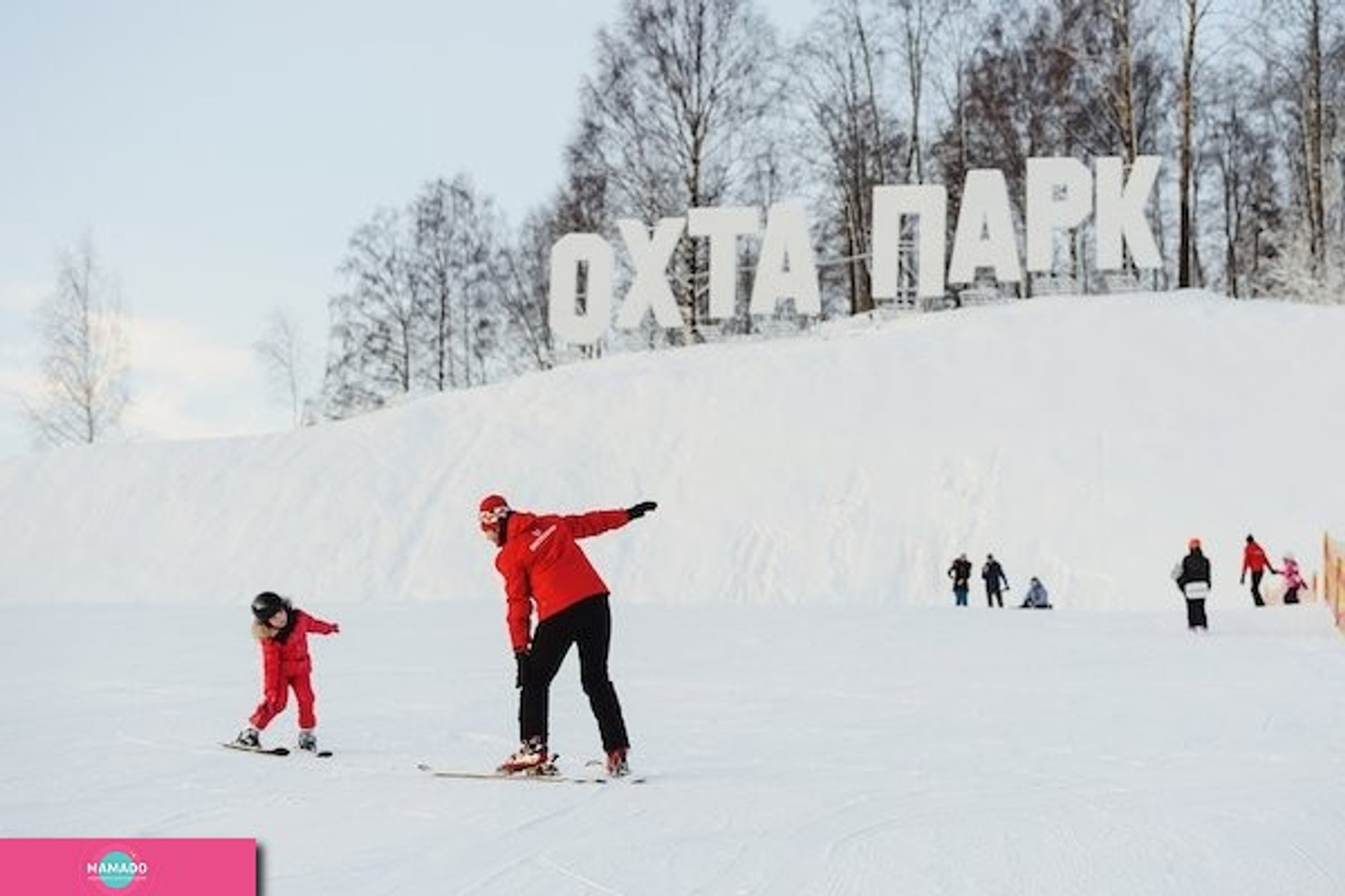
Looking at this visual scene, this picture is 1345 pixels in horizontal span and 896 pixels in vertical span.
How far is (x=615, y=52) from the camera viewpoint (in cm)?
3316

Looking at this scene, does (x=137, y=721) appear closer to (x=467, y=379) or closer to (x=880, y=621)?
(x=880, y=621)

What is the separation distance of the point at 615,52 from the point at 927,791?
2918cm

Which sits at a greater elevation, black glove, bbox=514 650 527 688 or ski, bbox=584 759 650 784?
black glove, bbox=514 650 527 688

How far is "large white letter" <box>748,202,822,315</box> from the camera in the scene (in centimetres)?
2998

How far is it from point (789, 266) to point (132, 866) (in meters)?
26.4

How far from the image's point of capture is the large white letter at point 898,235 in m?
30.0

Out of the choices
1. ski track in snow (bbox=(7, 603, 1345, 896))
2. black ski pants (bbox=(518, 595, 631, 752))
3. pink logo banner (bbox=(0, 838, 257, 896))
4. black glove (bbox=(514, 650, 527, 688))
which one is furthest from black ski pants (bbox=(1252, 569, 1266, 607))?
pink logo banner (bbox=(0, 838, 257, 896))

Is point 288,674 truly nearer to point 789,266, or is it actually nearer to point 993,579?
point 993,579

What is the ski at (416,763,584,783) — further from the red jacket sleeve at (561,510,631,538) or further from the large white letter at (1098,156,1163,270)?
the large white letter at (1098,156,1163,270)

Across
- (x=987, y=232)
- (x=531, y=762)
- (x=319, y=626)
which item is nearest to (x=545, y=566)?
(x=531, y=762)

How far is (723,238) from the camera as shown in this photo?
99.3 feet

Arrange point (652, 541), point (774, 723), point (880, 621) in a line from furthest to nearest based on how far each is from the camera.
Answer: point (652, 541) → point (880, 621) → point (774, 723)

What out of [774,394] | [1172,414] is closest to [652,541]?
[774,394]

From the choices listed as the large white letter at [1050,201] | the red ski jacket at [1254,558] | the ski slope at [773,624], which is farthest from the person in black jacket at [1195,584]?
the large white letter at [1050,201]
